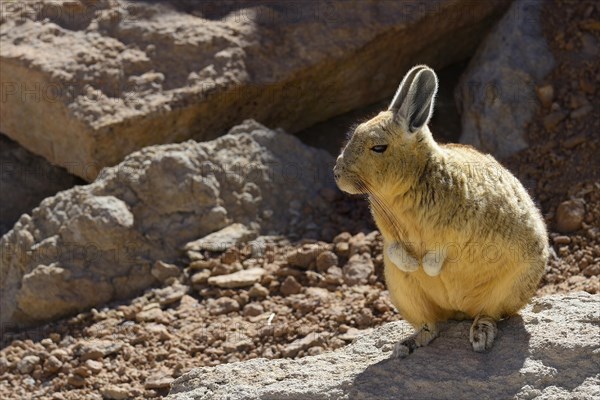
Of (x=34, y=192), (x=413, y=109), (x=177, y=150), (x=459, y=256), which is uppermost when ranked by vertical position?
(x=413, y=109)

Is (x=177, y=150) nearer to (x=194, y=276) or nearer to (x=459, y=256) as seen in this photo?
(x=194, y=276)

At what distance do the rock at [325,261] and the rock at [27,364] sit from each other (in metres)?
2.23

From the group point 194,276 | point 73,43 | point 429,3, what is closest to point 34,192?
point 73,43

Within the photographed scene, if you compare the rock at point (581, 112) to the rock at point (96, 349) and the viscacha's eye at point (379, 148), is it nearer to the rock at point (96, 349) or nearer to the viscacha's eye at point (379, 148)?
the viscacha's eye at point (379, 148)

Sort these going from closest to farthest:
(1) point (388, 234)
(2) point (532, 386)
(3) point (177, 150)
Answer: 1. (2) point (532, 386)
2. (1) point (388, 234)
3. (3) point (177, 150)

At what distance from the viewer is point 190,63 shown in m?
9.84

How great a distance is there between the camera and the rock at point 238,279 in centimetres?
850

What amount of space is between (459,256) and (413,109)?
86 centimetres

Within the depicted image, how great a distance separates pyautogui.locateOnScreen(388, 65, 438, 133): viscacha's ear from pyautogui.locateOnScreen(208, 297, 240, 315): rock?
2.65 meters

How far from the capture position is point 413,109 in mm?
6230

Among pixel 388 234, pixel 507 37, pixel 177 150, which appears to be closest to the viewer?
pixel 388 234

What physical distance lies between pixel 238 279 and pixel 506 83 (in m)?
2.96

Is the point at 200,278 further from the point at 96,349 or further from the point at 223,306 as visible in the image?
the point at 96,349

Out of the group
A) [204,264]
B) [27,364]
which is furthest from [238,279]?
[27,364]
